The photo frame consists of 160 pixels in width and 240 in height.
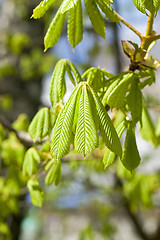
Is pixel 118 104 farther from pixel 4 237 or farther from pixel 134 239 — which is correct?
pixel 134 239

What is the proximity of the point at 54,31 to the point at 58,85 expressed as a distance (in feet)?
0.46

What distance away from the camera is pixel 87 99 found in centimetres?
57

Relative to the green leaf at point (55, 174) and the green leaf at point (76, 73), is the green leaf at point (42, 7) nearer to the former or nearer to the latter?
the green leaf at point (76, 73)

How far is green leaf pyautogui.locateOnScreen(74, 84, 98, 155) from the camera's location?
1.76 feet

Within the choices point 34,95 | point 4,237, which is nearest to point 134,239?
point 4,237

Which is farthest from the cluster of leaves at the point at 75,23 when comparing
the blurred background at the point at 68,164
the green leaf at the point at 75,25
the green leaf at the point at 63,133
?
the blurred background at the point at 68,164

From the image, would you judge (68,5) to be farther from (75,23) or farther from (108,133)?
(108,133)

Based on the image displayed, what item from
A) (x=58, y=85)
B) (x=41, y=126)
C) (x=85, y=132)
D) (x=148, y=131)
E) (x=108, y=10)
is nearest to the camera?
(x=85, y=132)

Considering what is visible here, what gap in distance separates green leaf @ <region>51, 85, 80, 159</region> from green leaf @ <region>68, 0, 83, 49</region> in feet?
0.76

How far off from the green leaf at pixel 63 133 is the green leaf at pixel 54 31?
213mm

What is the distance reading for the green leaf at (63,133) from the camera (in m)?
0.56

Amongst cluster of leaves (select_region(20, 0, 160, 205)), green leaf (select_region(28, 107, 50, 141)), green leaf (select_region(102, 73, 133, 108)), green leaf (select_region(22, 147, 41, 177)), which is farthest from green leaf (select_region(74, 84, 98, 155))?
green leaf (select_region(22, 147, 41, 177))

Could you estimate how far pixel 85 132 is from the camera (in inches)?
21.2

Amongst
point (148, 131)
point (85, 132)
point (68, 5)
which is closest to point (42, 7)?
point (68, 5)
